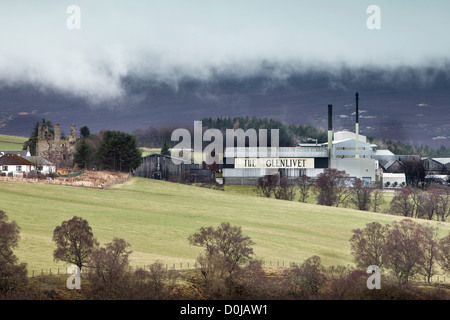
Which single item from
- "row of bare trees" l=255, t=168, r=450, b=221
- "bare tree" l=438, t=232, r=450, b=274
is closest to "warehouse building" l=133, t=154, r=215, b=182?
"row of bare trees" l=255, t=168, r=450, b=221

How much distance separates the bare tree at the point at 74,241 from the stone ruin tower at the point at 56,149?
88671mm

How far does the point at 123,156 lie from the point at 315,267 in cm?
8945

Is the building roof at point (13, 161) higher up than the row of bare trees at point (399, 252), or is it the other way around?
the building roof at point (13, 161)

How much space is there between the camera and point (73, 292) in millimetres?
42250

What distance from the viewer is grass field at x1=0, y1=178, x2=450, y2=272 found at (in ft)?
190

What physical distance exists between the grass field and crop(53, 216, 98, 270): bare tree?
3.45 meters

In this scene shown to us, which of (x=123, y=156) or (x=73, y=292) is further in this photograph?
(x=123, y=156)

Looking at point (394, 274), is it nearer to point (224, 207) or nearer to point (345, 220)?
point (345, 220)

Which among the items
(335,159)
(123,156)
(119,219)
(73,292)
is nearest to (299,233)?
(119,219)

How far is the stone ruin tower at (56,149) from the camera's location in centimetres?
13376

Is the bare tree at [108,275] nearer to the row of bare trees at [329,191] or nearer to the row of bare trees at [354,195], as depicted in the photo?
the row of bare trees at [354,195]

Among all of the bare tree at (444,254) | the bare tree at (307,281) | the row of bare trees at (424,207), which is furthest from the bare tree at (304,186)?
the bare tree at (307,281)

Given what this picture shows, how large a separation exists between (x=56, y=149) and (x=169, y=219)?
225ft

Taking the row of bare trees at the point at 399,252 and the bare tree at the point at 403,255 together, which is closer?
the bare tree at the point at 403,255
